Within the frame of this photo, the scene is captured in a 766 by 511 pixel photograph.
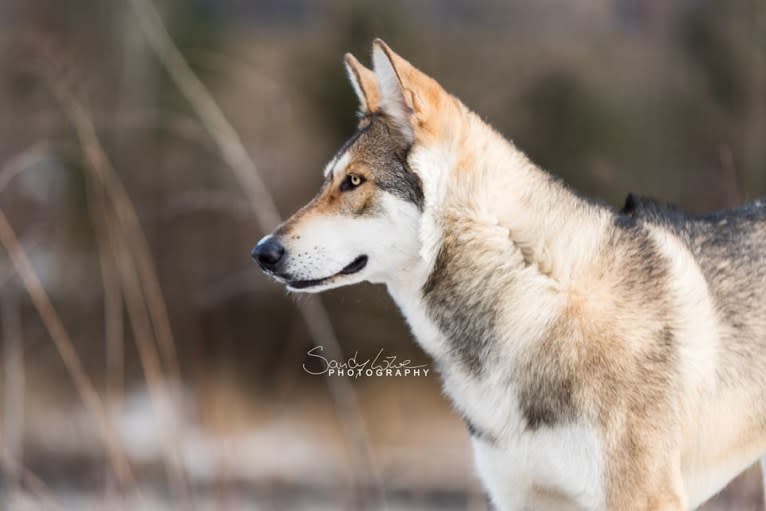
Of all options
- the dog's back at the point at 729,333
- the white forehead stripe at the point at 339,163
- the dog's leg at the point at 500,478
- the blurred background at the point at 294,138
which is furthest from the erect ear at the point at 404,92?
the blurred background at the point at 294,138

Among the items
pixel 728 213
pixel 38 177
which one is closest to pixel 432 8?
pixel 38 177

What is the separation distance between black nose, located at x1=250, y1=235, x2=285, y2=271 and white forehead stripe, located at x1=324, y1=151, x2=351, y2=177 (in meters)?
0.29

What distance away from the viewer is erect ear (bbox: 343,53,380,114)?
3.41 m

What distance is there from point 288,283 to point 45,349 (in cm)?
704

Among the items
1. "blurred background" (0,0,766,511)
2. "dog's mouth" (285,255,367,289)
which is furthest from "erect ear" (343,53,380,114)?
"blurred background" (0,0,766,511)

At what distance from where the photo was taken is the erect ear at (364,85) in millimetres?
3414

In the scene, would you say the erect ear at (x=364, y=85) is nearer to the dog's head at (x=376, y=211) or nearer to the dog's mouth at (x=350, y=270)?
the dog's head at (x=376, y=211)

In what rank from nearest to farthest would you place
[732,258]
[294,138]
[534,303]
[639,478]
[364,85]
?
1. [639,478]
2. [534,303]
3. [732,258]
4. [364,85]
5. [294,138]

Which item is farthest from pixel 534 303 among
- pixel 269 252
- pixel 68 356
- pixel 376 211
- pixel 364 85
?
pixel 68 356

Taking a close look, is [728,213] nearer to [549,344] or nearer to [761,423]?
[761,423]

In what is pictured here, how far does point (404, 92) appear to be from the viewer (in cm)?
309

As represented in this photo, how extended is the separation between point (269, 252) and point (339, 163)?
35 cm

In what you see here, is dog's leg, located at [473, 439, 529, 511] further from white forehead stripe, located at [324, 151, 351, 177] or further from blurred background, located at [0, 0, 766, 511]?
blurred background, located at [0, 0, 766, 511]

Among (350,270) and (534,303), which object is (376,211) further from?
(534,303)
